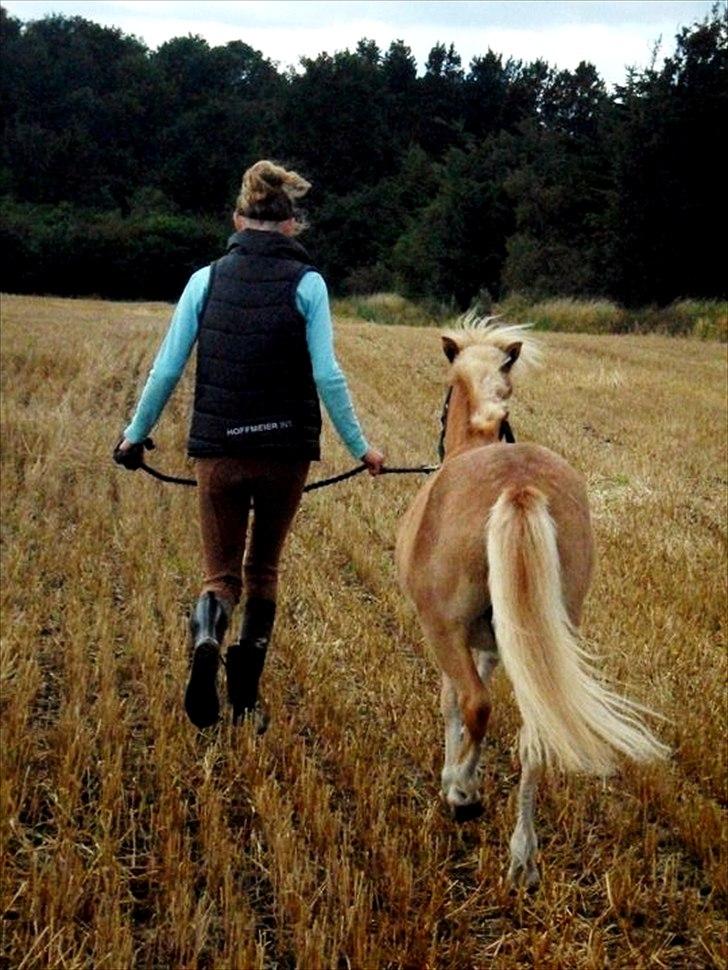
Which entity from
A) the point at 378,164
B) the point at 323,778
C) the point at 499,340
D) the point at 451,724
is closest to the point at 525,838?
the point at 451,724

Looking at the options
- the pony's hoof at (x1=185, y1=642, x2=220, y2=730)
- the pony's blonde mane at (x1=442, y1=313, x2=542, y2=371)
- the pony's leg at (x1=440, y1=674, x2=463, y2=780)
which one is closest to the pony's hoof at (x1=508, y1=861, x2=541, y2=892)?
the pony's leg at (x1=440, y1=674, x2=463, y2=780)

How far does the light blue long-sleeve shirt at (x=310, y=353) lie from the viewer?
3.99 m

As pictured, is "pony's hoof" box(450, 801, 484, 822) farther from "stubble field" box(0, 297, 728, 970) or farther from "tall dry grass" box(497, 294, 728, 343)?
"tall dry grass" box(497, 294, 728, 343)

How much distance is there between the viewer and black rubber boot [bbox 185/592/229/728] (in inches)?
154

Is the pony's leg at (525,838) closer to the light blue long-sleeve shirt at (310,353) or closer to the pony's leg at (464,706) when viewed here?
the pony's leg at (464,706)

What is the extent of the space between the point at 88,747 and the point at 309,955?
1604mm

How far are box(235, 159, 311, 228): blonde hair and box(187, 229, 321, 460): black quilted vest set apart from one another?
3.1 inches

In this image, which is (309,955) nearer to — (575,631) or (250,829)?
(250,829)

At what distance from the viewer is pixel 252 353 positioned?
13.0ft

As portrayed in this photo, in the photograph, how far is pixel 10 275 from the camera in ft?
143

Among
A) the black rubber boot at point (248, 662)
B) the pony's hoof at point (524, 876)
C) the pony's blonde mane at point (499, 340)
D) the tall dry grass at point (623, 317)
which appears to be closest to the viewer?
the pony's hoof at point (524, 876)

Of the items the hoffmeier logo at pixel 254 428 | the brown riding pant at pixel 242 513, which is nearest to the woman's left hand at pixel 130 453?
the brown riding pant at pixel 242 513

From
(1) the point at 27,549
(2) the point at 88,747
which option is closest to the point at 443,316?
(1) the point at 27,549

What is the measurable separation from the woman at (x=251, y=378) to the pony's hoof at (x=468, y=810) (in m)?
1.00
